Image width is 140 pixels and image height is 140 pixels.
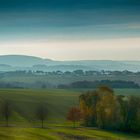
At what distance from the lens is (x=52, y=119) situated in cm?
797

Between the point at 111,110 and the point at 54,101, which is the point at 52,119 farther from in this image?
the point at 111,110

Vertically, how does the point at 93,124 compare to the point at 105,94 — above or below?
below

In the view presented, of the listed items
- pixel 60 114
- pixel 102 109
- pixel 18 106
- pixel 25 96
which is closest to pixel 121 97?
pixel 102 109

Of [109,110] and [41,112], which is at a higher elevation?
[109,110]

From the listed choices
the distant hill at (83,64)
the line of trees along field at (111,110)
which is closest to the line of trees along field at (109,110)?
the line of trees along field at (111,110)

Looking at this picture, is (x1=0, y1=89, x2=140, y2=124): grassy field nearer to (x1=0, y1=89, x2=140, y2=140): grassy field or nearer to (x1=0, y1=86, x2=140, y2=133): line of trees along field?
(x1=0, y1=89, x2=140, y2=140): grassy field

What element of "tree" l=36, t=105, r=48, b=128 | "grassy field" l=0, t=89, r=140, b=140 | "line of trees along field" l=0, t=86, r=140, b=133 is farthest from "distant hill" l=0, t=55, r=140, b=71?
"tree" l=36, t=105, r=48, b=128

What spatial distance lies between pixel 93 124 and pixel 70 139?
5.17ft

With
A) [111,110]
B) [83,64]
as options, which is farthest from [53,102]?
[83,64]

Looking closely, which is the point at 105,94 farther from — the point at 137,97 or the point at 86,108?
the point at 86,108

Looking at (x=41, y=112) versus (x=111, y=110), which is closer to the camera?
(x=111, y=110)

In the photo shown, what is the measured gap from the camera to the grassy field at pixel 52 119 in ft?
15.2

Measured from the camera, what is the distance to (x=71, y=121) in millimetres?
6926

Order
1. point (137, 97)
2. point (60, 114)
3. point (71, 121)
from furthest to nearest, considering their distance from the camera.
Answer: point (60, 114) → point (71, 121) → point (137, 97)
